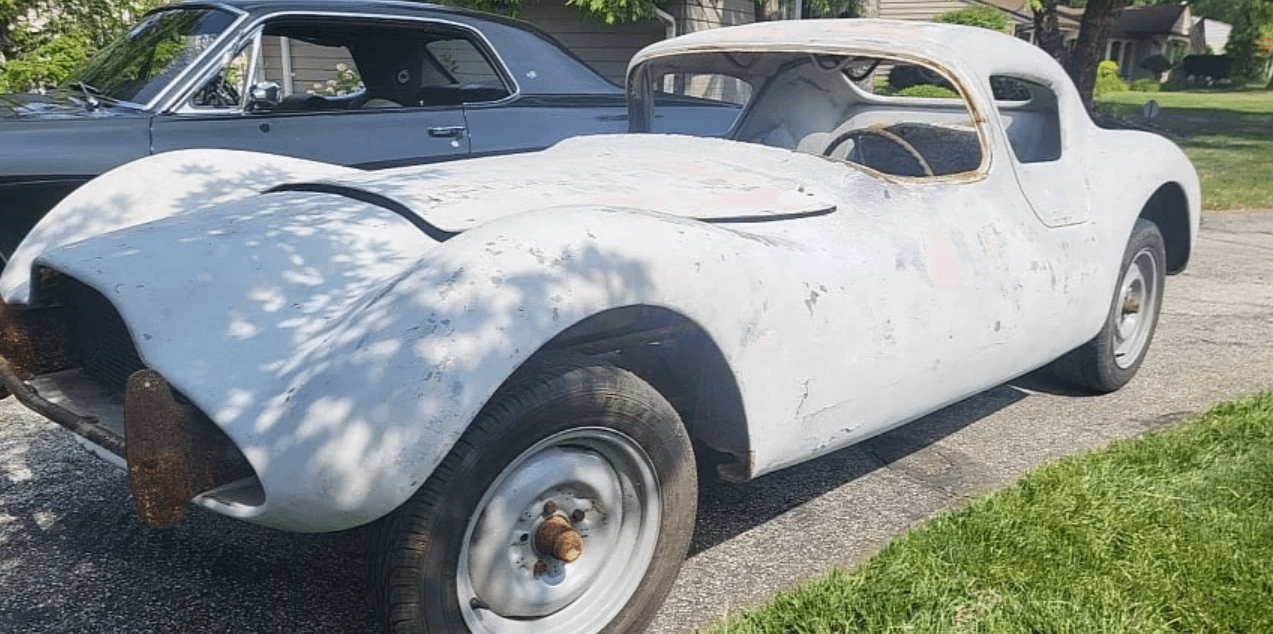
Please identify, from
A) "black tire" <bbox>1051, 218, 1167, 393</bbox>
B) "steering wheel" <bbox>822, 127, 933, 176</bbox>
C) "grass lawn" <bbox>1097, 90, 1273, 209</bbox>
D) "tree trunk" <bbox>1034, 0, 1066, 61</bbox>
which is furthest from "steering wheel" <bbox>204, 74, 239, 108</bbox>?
"tree trunk" <bbox>1034, 0, 1066, 61</bbox>

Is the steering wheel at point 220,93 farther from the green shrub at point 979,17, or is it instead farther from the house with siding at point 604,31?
the green shrub at point 979,17

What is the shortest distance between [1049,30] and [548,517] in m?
17.7

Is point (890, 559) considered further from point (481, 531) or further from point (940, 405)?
point (481, 531)

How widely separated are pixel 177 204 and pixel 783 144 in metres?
2.29

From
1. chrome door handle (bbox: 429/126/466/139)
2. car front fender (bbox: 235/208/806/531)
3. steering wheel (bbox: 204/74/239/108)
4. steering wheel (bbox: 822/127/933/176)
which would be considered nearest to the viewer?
car front fender (bbox: 235/208/806/531)

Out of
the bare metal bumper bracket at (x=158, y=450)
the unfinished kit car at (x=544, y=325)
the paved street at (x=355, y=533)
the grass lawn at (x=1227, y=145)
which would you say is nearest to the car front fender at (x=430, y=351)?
the unfinished kit car at (x=544, y=325)

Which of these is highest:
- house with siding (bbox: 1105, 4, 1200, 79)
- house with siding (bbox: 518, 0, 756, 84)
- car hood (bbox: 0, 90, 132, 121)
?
house with siding (bbox: 1105, 4, 1200, 79)

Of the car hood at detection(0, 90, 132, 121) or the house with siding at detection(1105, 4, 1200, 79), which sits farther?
the house with siding at detection(1105, 4, 1200, 79)

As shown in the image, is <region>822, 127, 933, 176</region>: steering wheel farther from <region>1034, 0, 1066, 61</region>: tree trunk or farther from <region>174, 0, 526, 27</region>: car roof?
<region>1034, 0, 1066, 61</region>: tree trunk

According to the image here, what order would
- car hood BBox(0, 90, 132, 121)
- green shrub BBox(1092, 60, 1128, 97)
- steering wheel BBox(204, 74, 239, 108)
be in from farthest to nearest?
1. green shrub BBox(1092, 60, 1128, 97)
2. steering wheel BBox(204, 74, 239, 108)
3. car hood BBox(0, 90, 132, 121)

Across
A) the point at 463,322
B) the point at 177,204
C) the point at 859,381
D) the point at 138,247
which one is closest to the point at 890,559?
the point at 859,381

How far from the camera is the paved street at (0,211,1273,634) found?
8.98ft

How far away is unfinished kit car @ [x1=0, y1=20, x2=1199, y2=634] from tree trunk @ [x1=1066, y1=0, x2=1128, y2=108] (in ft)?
42.4

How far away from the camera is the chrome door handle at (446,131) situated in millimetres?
5534
